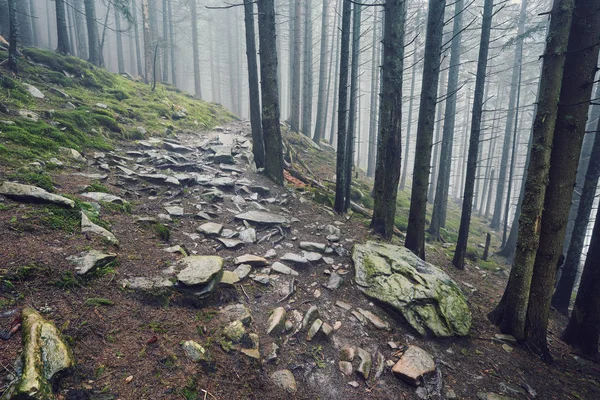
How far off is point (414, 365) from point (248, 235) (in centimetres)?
371

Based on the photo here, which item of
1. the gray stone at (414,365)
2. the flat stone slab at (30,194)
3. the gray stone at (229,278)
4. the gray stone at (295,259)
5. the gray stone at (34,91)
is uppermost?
the gray stone at (34,91)

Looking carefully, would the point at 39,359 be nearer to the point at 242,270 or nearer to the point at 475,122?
the point at 242,270

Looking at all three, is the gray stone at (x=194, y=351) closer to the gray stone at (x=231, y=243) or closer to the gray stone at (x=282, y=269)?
the gray stone at (x=282, y=269)

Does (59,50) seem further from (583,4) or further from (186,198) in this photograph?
(583,4)

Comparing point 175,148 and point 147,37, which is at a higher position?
point 147,37

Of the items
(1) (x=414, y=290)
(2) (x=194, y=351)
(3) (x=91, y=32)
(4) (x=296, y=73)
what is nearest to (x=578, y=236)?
(1) (x=414, y=290)

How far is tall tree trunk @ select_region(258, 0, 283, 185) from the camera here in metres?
8.05

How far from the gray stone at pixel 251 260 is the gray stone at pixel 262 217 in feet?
4.77

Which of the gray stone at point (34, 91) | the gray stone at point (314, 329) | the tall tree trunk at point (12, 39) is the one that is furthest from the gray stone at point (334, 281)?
the tall tree trunk at point (12, 39)

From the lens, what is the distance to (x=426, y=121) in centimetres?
659

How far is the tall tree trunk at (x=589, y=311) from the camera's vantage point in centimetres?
486

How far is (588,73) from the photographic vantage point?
4.29 meters

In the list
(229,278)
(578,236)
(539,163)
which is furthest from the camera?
(578,236)

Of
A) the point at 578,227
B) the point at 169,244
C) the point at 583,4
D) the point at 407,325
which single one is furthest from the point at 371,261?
the point at 578,227
